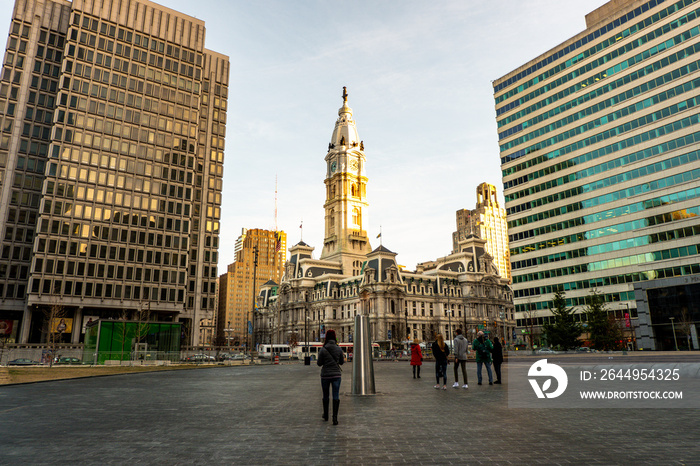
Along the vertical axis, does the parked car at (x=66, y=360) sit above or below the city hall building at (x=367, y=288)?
below

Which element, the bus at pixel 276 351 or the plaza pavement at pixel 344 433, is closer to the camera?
the plaza pavement at pixel 344 433

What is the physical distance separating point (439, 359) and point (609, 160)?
61411 mm

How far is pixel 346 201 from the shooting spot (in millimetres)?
152750

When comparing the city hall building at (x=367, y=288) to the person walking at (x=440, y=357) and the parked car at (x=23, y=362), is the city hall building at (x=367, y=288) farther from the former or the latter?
the person walking at (x=440, y=357)

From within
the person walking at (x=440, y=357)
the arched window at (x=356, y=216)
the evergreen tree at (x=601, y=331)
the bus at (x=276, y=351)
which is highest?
the arched window at (x=356, y=216)

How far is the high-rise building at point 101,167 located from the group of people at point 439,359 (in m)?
57.1

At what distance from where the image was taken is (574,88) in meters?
71.9

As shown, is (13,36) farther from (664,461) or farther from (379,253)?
(664,461)

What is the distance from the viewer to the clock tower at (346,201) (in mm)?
148625

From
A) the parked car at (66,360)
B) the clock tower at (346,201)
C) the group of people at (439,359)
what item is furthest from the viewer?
the clock tower at (346,201)

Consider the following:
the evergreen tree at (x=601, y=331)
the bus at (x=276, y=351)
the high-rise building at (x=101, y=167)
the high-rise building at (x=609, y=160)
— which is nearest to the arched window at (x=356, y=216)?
the bus at (x=276, y=351)

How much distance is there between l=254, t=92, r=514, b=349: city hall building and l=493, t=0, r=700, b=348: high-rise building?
3701 centimetres

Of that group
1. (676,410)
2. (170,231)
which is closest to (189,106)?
(170,231)

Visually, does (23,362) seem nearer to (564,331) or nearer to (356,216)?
(564,331)
